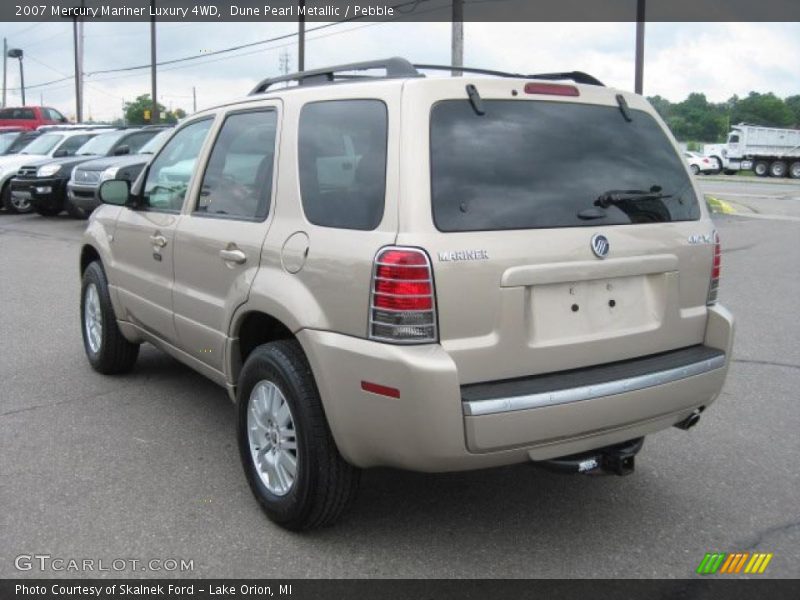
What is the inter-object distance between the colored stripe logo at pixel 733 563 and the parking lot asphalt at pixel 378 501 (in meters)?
0.04

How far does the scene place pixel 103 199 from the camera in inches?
202

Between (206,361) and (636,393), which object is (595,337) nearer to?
(636,393)

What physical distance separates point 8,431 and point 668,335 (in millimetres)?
3727

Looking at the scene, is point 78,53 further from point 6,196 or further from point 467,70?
point 467,70

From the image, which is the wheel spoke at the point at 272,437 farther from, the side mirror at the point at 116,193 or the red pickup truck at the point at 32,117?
the red pickup truck at the point at 32,117

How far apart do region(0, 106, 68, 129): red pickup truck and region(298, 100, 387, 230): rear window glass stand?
3358cm

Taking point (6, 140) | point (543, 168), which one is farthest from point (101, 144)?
point (543, 168)

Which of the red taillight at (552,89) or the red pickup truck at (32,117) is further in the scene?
the red pickup truck at (32,117)

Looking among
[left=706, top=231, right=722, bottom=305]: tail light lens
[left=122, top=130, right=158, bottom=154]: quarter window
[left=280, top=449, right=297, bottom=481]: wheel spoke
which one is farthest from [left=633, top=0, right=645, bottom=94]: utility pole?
[left=280, top=449, right=297, bottom=481]: wheel spoke

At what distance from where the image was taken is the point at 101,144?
1731 cm

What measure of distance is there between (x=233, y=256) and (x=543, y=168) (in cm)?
152

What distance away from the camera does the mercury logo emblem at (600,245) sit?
10.5ft
